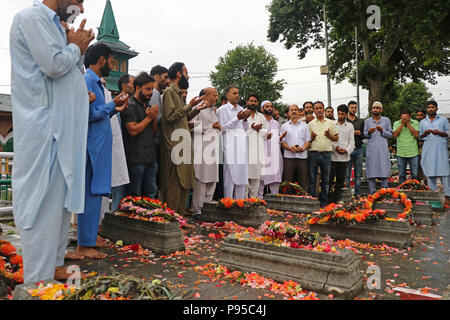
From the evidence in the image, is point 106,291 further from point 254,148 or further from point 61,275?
point 254,148

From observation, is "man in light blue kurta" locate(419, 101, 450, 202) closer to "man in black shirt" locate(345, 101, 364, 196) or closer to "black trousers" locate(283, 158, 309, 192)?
"man in black shirt" locate(345, 101, 364, 196)

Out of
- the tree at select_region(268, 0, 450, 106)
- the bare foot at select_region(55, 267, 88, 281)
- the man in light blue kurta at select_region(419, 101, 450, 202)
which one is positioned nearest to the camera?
the bare foot at select_region(55, 267, 88, 281)

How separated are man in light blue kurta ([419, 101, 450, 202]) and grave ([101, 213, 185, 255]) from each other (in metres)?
6.99

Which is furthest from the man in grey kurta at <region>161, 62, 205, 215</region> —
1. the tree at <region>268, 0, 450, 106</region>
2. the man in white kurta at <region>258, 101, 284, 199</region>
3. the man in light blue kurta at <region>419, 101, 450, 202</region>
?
the tree at <region>268, 0, 450, 106</region>

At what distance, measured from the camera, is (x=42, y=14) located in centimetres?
262

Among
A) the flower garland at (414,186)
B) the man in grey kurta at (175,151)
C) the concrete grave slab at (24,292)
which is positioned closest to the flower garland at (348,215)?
the man in grey kurta at (175,151)

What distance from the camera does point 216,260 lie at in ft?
12.2

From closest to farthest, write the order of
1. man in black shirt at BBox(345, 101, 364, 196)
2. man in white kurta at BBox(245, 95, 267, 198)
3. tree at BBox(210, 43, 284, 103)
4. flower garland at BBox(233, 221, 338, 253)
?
flower garland at BBox(233, 221, 338, 253)
man in white kurta at BBox(245, 95, 267, 198)
man in black shirt at BBox(345, 101, 364, 196)
tree at BBox(210, 43, 284, 103)

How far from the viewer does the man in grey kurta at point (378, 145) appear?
27.8 feet

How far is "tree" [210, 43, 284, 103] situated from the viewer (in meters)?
41.5

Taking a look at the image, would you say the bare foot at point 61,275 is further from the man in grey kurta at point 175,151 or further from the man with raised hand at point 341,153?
the man with raised hand at point 341,153

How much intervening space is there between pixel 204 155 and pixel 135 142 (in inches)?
66.1
